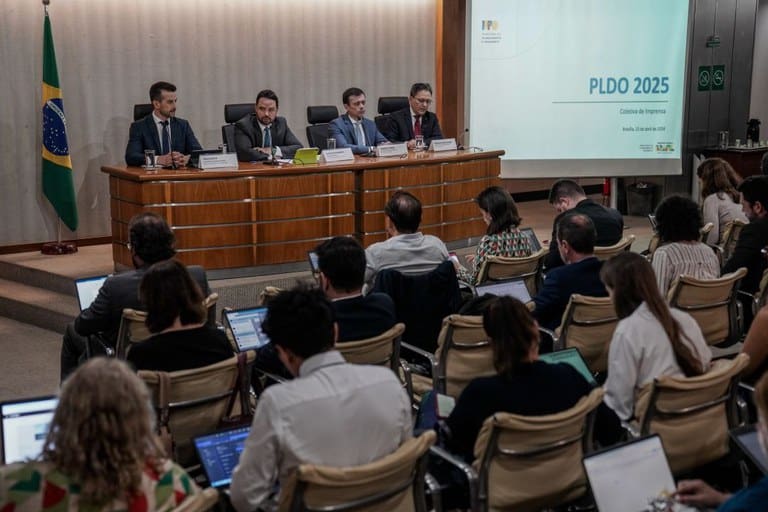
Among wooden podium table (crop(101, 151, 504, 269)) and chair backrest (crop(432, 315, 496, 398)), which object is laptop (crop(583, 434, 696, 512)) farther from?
wooden podium table (crop(101, 151, 504, 269))

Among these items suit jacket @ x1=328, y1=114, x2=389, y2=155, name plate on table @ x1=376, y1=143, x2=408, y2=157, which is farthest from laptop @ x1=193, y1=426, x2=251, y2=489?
suit jacket @ x1=328, y1=114, x2=389, y2=155

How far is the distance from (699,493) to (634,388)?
2.50ft

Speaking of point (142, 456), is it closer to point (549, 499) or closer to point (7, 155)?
point (549, 499)

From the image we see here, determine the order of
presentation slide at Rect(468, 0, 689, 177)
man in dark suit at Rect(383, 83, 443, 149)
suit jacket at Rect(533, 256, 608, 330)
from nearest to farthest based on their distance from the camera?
suit jacket at Rect(533, 256, 608, 330)
man in dark suit at Rect(383, 83, 443, 149)
presentation slide at Rect(468, 0, 689, 177)

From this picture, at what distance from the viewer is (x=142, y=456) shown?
6.66ft

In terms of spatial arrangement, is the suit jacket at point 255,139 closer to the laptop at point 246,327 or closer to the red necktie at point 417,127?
the red necktie at point 417,127

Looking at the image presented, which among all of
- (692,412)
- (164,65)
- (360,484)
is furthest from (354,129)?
(360,484)

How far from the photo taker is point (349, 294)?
3760 mm

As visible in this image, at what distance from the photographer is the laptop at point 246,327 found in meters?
3.97

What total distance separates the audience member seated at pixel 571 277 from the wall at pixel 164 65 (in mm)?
5835

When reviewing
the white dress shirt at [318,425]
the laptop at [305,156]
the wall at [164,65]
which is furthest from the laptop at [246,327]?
the wall at [164,65]

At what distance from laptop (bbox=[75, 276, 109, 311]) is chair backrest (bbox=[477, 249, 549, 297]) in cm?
202

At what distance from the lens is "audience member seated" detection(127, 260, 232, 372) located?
10.7 ft

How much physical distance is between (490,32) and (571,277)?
5219 millimetres
